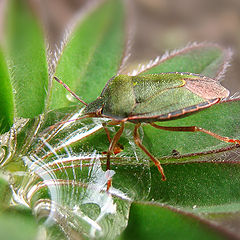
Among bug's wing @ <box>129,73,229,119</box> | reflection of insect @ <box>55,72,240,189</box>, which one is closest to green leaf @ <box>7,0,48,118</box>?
reflection of insect @ <box>55,72,240,189</box>

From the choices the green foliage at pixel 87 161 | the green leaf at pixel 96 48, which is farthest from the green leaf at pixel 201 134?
the green leaf at pixel 96 48

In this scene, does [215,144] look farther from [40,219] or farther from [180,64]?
[40,219]

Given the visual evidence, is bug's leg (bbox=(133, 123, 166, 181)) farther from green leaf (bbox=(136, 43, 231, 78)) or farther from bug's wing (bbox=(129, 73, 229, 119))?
green leaf (bbox=(136, 43, 231, 78))

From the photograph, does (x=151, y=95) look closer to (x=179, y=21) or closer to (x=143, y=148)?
(x=143, y=148)

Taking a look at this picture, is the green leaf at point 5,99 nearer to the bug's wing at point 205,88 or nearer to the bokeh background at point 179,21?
the bug's wing at point 205,88

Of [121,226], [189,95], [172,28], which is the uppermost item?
[189,95]

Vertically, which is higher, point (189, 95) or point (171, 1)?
point (189, 95)

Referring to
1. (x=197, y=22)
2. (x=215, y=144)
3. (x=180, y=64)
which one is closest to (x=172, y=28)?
(x=197, y=22)
